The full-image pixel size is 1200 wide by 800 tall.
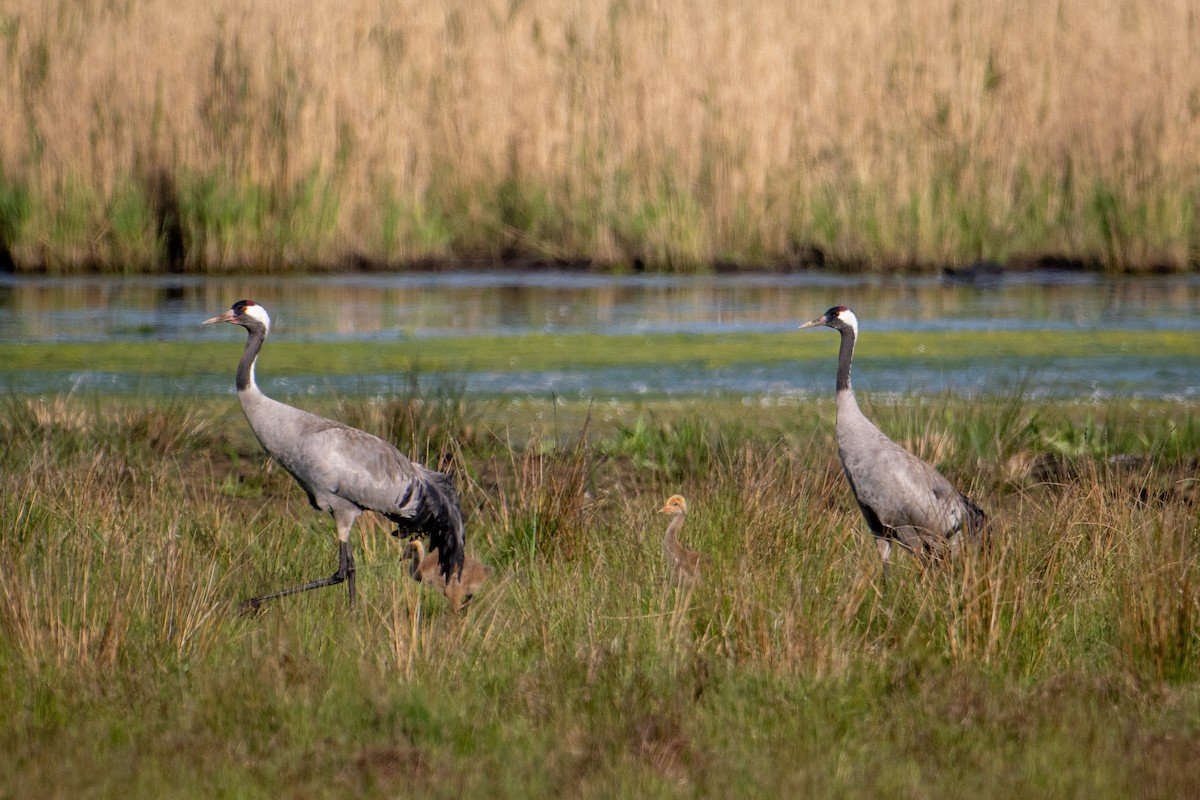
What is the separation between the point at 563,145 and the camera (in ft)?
55.2

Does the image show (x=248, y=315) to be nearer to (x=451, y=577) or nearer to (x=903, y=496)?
(x=451, y=577)

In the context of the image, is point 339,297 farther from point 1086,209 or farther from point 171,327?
point 1086,209

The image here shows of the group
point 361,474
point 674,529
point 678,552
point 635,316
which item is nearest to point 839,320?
point 674,529

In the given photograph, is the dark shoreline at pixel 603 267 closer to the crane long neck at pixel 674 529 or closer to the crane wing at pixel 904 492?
the crane long neck at pixel 674 529

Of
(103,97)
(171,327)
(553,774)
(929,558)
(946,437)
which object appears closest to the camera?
(553,774)

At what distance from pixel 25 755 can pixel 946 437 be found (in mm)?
4913

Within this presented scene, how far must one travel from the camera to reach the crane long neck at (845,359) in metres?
6.99

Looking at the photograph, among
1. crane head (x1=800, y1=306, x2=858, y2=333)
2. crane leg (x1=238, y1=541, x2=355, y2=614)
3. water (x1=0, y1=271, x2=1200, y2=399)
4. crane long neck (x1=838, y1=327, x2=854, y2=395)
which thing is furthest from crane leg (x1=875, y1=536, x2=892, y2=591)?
water (x1=0, y1=271, x2=1200, y2=399)

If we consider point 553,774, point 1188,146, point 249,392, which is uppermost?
point 1188,146

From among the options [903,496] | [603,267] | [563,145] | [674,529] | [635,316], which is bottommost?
[674,529]

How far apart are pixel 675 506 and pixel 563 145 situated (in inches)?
412

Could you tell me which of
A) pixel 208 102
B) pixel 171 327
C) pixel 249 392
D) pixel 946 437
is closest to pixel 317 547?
pixel 249 392

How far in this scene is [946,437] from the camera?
8336mm

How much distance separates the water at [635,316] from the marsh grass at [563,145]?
0.43 meters
